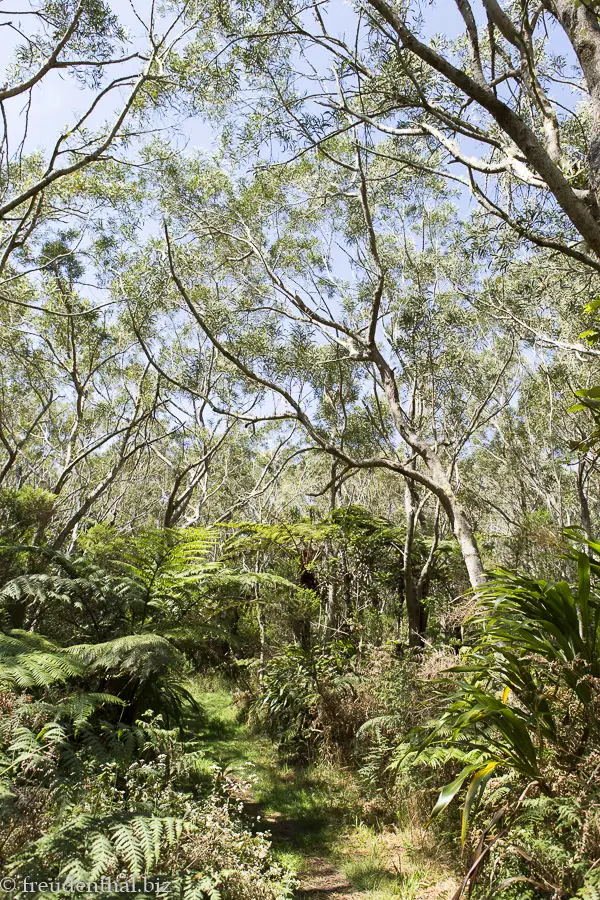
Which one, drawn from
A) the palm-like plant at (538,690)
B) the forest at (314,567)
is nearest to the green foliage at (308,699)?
the forest at (314,567)

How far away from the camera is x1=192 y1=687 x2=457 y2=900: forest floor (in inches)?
130

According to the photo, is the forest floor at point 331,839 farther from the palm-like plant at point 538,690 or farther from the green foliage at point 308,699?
the palm-like plant at point 538,690

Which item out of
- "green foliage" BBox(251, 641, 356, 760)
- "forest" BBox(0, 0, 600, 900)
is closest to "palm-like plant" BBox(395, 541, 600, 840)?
A: "forest" BBox(0, 0, 600, 900)

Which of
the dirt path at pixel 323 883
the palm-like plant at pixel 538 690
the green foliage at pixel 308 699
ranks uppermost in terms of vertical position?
the palm-like plant at pixel 538 690

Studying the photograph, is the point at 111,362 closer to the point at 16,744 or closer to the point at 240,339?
the point at 240,339

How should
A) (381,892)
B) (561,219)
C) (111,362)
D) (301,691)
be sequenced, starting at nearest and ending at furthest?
1. (381,892)
2. (301,691)
3. (561,219)
4. (111,362)

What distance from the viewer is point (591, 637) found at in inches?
100

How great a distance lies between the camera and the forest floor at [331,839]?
3295 mm

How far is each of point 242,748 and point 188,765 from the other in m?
3.22

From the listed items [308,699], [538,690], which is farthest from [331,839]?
[538,690]

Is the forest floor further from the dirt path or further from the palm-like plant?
the palm-like plant

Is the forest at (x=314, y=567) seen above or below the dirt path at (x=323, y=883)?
above

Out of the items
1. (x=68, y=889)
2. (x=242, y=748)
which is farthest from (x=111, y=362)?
(x=68, y=889)

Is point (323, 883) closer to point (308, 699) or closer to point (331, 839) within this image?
point (331, 839)
